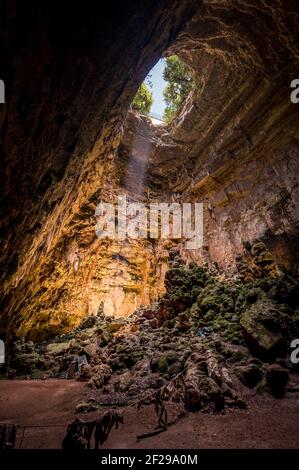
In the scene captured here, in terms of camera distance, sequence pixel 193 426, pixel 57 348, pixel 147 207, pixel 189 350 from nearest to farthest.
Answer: pixel 193 426 < pixel 189 350 < pixel 57 348 < pixel 147 207

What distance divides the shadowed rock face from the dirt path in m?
2.98

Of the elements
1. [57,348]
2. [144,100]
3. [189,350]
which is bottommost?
[57,348]

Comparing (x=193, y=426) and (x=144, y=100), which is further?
(x=144, y=100)

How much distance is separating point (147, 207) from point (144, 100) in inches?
298

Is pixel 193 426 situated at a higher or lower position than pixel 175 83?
lower

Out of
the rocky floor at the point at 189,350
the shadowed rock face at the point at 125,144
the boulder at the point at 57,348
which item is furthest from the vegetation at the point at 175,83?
the boulder at the point at 57,348

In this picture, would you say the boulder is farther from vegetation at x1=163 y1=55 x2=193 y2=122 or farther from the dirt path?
vegetation at x1=163 y1=55 x2=193 y2=122

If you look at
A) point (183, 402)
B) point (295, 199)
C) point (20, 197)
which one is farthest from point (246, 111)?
point (183, 402)

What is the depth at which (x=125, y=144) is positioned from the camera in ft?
48.9

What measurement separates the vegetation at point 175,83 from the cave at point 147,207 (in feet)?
6.51

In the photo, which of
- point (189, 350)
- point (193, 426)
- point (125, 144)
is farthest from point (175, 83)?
point (193, 426)

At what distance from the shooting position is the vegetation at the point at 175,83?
14.1 m

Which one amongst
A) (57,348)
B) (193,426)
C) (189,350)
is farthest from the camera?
(57,348)

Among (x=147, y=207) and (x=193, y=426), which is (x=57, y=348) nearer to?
(x=193, y=426)
